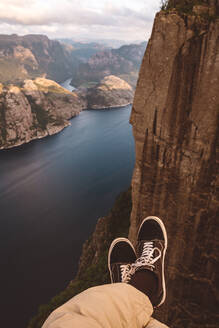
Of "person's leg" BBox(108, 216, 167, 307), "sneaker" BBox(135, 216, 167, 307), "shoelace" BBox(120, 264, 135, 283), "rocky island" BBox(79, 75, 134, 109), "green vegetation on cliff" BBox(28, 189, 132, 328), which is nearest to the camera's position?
"person's leg" BBox(108, 216, 167, 307)

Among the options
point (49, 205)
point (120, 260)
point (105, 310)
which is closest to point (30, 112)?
point (49, 205)

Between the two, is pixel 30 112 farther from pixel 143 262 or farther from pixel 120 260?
→ pixel 143 262

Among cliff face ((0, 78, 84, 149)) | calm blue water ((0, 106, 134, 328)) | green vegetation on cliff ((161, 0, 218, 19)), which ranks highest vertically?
green vegetation on cliff ((161, 0, 218, 19))

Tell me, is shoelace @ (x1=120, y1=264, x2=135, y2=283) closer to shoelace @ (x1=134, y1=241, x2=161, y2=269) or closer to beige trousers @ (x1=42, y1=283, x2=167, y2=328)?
shoelace @ (x1=134, y1=241, x2=161, y2=269)

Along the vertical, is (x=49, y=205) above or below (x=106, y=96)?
below

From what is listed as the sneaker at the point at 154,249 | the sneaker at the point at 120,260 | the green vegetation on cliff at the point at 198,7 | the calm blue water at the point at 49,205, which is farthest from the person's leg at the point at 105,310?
the calm blue water at the point at 49,205

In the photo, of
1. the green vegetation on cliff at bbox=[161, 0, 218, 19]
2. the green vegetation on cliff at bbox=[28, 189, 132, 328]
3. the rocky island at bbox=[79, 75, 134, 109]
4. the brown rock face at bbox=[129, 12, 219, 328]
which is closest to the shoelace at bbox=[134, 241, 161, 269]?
the brown rock face at bbox=[129, 12, 219, 328]
